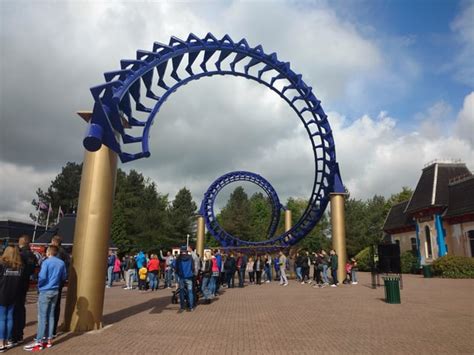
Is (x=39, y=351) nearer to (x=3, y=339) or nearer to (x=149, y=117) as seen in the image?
(x=3, y=339)

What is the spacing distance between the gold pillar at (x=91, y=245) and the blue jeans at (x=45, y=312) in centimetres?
113

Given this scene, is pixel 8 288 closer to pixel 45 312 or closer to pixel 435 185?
pixel 45 312

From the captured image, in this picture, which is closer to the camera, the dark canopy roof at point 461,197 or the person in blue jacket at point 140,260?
the person in blue jacket at point 140,260

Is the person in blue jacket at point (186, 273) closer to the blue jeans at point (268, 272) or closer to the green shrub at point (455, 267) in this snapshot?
the blue jeans at point (268, 272)

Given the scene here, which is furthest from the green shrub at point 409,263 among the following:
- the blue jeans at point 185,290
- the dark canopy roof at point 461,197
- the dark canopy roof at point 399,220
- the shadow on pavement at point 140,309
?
the blue jeans at point 185,290

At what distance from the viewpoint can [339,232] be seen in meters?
19.5

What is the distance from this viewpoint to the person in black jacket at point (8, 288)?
21.3ft

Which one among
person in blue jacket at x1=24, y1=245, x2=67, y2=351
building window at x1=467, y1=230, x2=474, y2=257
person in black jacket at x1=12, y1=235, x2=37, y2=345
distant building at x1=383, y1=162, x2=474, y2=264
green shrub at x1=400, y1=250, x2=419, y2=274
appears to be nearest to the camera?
person in blue jacket at x1=24, y1=245, x2=67, y2=351

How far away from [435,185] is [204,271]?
27.5 meters

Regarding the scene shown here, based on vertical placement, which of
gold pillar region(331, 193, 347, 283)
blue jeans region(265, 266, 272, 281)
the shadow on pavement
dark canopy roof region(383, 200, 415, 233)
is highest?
dark canopy roof region(383, 200, 415, 233)

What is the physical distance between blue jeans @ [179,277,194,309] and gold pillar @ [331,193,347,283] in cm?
1037

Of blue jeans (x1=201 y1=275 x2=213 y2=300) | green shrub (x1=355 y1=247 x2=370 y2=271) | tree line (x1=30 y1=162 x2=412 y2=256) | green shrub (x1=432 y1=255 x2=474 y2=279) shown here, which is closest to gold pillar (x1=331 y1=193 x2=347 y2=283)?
blue jeans (x1=201 y1=275 x2=213 y2=300)

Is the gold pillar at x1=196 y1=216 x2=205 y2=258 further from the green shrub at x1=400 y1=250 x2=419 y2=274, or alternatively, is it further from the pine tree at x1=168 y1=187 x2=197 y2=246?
the pine tree at x1=168 y1=187 x2=197 y2=246

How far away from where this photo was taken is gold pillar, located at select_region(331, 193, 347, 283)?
62.5 ft
